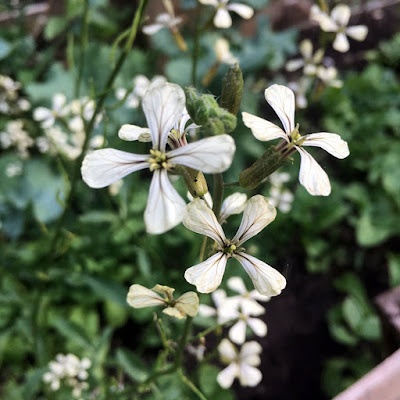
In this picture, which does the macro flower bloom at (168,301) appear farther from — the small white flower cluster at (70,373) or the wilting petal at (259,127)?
the small white flower cluster at (70,373)

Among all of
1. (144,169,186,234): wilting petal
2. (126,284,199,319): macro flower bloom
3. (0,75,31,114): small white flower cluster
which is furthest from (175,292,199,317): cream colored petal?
(0,75,31,114): small white flower cluster

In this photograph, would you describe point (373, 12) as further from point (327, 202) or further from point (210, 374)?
point (210, 374)

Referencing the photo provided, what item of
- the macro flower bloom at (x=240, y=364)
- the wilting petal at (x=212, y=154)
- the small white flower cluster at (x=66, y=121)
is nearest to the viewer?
the wilting petal at (x=212, y=154)

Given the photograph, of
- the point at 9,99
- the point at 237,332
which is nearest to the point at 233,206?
the point at 237,332

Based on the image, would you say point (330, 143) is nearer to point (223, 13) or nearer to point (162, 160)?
point (162, 160)

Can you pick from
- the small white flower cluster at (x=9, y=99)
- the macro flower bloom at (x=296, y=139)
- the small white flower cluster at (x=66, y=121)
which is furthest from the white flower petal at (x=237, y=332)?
the small white flower cluster at (x=9, y=99)
